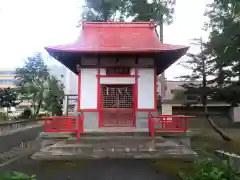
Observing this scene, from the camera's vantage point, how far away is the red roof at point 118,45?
11.4 m

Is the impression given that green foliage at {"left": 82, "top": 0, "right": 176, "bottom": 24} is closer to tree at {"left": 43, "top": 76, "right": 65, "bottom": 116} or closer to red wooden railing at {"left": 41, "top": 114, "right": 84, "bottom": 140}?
tree at {"left": 43, "top": 76, "right": 65, "bottom": 116}

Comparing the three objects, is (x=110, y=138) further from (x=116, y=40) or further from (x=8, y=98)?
(x=8, y=98)

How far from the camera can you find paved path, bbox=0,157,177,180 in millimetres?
6344

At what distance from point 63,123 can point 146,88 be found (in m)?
3.99

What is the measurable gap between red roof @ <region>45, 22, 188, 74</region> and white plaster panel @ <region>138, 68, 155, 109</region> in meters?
0.76

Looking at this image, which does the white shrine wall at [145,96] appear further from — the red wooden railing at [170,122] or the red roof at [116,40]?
the red roof at [116,40]

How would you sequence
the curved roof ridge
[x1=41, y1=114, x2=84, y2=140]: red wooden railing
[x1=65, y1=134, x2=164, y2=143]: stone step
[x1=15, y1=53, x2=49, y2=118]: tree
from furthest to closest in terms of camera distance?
[x1=15, y1=53, x2=49, y2=118]: tree
the curved roof ridge
[x1=41, y1=114, x2=84, y2=140]: red wooden railing
[x1=65, y1=134, x2=164, y2=143]: stone step

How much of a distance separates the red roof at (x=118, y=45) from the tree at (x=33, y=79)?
1461 centimetres

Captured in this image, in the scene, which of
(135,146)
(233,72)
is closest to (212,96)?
(233,72)

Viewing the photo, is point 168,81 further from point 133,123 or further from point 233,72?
point 133,123

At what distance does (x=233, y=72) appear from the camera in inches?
655

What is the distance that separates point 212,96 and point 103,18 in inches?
513

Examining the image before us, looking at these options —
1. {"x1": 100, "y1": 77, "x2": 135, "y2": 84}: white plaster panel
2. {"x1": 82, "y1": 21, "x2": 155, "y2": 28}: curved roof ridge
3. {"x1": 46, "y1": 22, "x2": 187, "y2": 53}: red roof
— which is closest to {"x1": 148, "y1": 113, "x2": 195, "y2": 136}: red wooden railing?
{"x1": 100, "y1": 77, "x2": 135, "y2": 84}: white plaster panel

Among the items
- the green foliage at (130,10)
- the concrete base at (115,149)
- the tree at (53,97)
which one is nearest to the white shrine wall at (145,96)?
the concrete base at (115,149)
